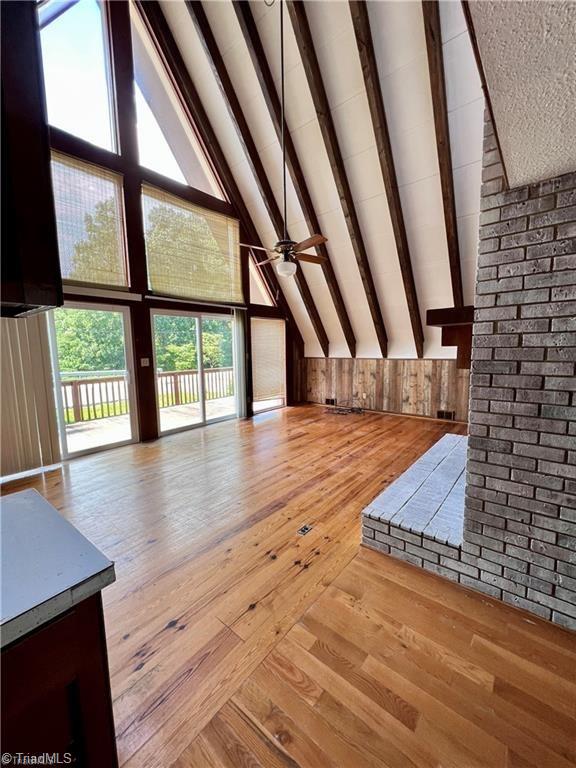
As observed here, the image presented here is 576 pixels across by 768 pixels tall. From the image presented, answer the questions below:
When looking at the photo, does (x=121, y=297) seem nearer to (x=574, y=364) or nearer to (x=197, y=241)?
(x=197, y=241)

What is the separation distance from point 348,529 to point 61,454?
11.3 ft

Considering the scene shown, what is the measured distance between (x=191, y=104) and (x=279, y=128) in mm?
1664

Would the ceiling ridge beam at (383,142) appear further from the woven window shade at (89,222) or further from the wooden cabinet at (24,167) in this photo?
the wooden cabinet at (24,167)

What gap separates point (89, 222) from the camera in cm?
388

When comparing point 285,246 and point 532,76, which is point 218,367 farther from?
point 532,76

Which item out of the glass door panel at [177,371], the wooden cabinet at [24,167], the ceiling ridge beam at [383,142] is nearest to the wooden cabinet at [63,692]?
the wooden cabinet at [24,167]

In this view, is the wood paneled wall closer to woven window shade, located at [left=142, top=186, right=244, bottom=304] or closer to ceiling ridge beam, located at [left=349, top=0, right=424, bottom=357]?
ceiling ridge beam, located at [left=349, top=0, right=424, bottom=357]

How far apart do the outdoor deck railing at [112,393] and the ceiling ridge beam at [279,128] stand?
2572 mm

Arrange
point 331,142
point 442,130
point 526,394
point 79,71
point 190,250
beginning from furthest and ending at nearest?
point 190,250 → point 331,142 → point 79,71 → point 442,130 → point 526,394

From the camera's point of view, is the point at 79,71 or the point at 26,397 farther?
the point at 79,71

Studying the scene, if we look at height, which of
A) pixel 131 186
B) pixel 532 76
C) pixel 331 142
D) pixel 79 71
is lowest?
pixel 532 76

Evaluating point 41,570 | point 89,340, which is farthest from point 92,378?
point 41,570

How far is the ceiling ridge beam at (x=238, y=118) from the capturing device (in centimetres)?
382

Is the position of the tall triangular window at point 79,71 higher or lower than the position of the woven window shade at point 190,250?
higher
